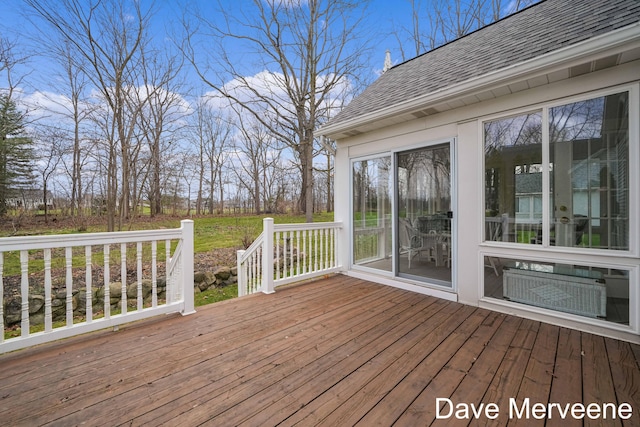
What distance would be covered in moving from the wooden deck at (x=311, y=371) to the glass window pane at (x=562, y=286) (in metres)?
0.26

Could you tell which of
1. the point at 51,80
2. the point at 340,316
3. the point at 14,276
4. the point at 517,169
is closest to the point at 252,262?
the point at 340,316

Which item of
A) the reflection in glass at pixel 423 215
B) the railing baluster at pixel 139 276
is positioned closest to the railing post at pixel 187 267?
the railing baluster at pixel 139 276

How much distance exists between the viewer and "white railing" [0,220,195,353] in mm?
2152

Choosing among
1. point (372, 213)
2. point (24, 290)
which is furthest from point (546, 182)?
point (24, 290)

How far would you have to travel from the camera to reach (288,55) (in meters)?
7.71

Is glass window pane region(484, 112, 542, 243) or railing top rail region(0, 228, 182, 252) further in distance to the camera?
glass window pane region(484, 112, 542, 243)

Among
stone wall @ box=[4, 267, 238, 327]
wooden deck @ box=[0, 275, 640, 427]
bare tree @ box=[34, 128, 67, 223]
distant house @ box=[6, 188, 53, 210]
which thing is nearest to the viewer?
wooden deck @ box=[0, 275, 640, 427]

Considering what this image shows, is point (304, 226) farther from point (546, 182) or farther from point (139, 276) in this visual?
point (546, 182)

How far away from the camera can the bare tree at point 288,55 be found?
7.32m

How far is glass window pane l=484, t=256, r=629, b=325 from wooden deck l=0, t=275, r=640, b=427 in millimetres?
263

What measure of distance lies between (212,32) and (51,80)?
3.97m

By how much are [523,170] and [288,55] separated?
23.2ft

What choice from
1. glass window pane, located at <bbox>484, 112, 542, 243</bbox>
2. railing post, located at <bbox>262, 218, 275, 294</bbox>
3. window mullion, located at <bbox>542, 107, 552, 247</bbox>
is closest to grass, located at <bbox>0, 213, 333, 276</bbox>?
railing post, located at <bbox>262, 218, 275, 294</bbox>

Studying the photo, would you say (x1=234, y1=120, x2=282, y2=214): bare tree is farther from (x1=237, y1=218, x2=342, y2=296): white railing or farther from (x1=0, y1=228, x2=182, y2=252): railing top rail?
(x1=0, y1=228, x2=182, y2=252): railing top rail
